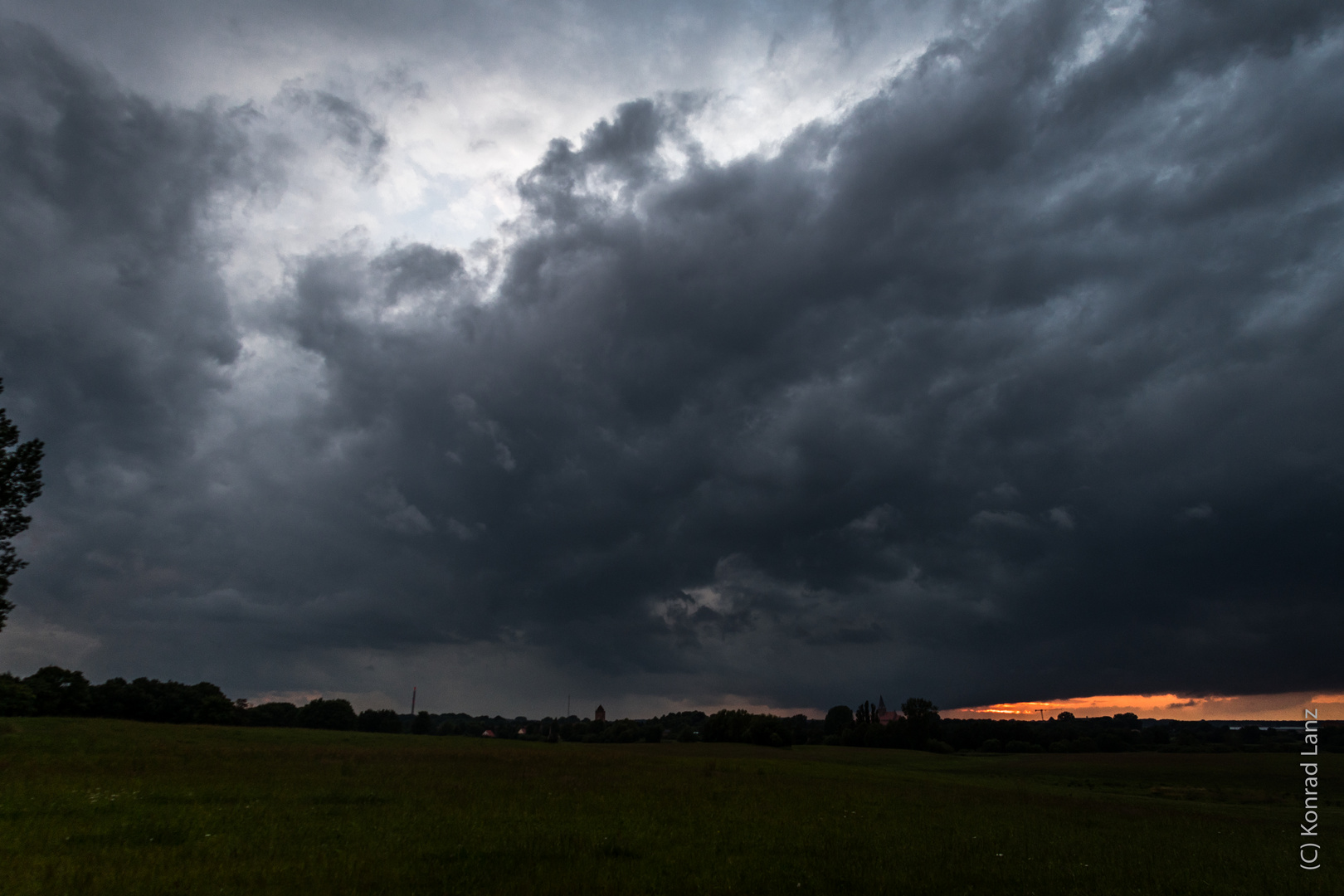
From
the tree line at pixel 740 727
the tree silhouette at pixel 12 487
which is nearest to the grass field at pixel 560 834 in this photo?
the tree silhouette at pixel 12 487

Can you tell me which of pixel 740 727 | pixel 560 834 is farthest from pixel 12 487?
pixel 740 727

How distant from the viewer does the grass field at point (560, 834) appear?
568 inches

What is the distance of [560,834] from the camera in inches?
761

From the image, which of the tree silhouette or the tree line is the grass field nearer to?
the tree silhouette

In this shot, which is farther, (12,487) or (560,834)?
(12,487)

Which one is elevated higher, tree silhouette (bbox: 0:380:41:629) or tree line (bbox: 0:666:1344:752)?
tree silhouette (bbox: 0:380:41:629)

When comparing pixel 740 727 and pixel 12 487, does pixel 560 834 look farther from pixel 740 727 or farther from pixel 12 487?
pixel 740 727

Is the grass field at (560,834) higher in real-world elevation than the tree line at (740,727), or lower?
higher

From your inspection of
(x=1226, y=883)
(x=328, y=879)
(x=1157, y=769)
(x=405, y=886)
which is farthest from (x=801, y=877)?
(x=1157, y=769)

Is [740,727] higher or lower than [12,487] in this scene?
lower

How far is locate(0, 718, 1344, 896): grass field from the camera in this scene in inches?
568

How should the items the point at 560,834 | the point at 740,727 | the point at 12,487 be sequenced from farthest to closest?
the point at 740,727 < the point at 12,487 < the point at 560,834

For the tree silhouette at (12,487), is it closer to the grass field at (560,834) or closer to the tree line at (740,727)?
the grass field at (560,834)

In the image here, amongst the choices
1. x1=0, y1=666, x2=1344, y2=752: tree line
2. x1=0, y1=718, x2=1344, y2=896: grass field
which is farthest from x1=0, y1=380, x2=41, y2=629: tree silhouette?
x1=0, y1=666, x2=1344, y2=752: tree line
